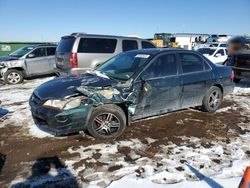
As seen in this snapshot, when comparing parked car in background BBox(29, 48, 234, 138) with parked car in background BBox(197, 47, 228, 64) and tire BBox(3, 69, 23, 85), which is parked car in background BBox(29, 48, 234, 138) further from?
parked car in background BBox(197, 47, 228, 64)

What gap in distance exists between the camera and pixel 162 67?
5117 mm

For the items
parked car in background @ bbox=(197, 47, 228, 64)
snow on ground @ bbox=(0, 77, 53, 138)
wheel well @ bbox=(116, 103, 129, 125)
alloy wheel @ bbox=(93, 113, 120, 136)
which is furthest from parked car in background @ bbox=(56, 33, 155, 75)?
parked car in background @ bbox=(197, 47, 228, 64)

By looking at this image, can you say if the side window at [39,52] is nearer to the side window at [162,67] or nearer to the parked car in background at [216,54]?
the side window at [162,67]

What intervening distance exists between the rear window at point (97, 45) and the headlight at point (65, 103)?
15.1 feet

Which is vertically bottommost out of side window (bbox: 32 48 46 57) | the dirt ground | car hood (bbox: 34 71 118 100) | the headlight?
the dirt ground

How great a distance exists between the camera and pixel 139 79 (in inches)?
186

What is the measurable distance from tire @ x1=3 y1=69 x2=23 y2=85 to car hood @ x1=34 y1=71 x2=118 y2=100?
719cm

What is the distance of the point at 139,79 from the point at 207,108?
2.25 metres

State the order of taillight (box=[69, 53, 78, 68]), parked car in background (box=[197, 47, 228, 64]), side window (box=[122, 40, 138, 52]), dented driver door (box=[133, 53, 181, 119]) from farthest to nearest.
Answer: parked car in background (box=[197, 47, 228, 64])
side window (box=[122, 40, 138, 52])
taillight (box=[69, 53, 78, 68])
dented driver door (box=[133, 53, 181, 119])

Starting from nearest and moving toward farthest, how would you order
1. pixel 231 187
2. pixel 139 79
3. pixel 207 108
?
pixel 231 187 → pixel 139 79 → pixel 207 108

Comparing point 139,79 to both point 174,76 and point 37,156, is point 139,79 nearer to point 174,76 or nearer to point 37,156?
point 174,76

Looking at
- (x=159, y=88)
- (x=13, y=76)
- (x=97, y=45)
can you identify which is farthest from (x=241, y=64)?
(x=13, y=76)

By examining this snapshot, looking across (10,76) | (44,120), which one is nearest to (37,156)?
(44,120)

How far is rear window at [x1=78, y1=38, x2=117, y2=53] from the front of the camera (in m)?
8.73
